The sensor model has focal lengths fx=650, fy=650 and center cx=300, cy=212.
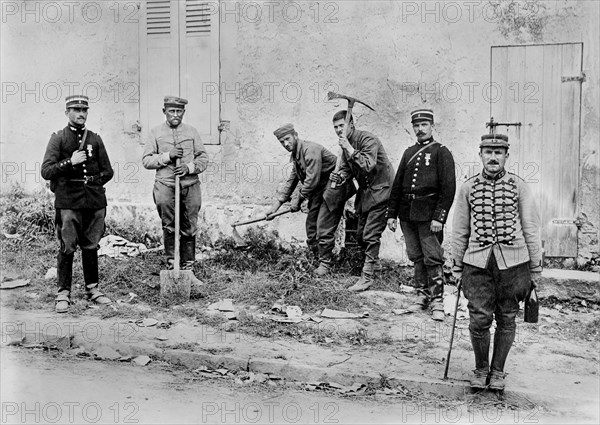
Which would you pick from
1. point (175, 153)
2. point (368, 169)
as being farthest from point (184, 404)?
point (368, 169)

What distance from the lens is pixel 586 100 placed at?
7.27 m

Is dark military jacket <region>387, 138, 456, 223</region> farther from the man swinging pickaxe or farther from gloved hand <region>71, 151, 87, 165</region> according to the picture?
gloved hand <region>71, 151, 87, 165</region>

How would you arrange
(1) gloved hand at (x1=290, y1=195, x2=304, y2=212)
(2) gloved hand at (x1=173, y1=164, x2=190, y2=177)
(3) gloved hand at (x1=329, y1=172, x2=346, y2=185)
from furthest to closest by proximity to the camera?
(1) gloved hand at (x1=290, y1=195, x2=304, y2=212)
(3) gloved hand at (x1=329, y1=172, x2=346, y2=185)
(2) gloved hand at (x1=173, y1=164, x2=190, y2=177)

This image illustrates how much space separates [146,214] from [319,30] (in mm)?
3379

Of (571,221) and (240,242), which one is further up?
(571,221)

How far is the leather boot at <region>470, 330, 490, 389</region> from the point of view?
4.63 metres

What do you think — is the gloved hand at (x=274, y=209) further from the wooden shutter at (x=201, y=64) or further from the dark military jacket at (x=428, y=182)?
the dark military jacket at (x=428, y=182)

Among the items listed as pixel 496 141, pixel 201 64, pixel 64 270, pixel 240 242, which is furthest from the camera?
pixel 201 64

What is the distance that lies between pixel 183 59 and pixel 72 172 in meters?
2.85

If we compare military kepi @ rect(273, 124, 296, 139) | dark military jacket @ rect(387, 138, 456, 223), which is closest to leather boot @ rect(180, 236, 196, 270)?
military kepi @ rect(273, 124, 296, 139)

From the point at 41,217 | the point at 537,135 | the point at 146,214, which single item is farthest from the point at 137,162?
the point at 537,135

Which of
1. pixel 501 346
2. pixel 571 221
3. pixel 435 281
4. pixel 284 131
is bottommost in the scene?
pixel 501 346

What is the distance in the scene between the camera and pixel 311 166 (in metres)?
7.53

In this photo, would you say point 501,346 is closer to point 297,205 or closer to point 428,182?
point 428,182
